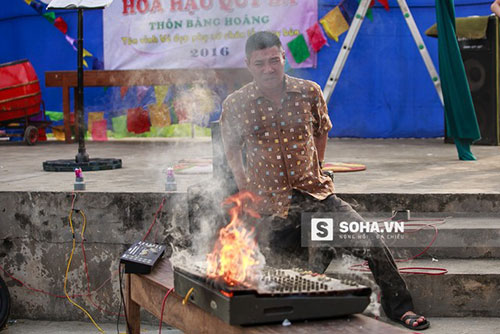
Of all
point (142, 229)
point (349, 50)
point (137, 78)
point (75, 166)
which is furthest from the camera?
point (137, 78)

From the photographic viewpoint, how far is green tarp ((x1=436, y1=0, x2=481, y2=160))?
623 cm

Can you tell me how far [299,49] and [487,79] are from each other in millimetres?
2374

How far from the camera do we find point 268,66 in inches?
128

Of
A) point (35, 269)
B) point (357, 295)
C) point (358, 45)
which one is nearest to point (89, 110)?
point (358, 45)

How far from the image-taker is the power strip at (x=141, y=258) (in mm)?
2834

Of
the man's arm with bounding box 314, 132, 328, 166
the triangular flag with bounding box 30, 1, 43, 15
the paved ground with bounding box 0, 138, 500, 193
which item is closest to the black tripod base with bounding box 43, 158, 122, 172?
the paved ground with bounding box 0, 138, 500, 193

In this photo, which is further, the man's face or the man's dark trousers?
the man's dark trousers

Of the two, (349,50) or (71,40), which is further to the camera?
(71,40)

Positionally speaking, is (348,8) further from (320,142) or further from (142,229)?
(320,142)

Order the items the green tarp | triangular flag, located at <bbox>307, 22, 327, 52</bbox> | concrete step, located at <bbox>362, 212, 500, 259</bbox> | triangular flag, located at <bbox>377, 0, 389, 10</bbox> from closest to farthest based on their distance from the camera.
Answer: concrete step, located at <bbox>362, 212, 500, 259</bbox>, the green tarp, triangular flag, located at <bbox>377, 0, 389, 10</bbox>, triangular flag, located at <bbox>307, 22, 327, 52</bbox>

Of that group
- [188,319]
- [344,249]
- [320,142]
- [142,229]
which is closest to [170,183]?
[142,229]

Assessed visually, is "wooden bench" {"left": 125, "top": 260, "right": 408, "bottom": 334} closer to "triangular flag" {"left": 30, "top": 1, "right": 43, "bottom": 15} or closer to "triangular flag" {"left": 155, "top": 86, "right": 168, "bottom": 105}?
"triangular flag" {"left": 155, "top": 86, "right": 168, "bottom": 105}

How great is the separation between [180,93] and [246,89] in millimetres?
6474

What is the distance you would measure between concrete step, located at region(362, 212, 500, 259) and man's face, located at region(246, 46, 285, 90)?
52.1 inches
